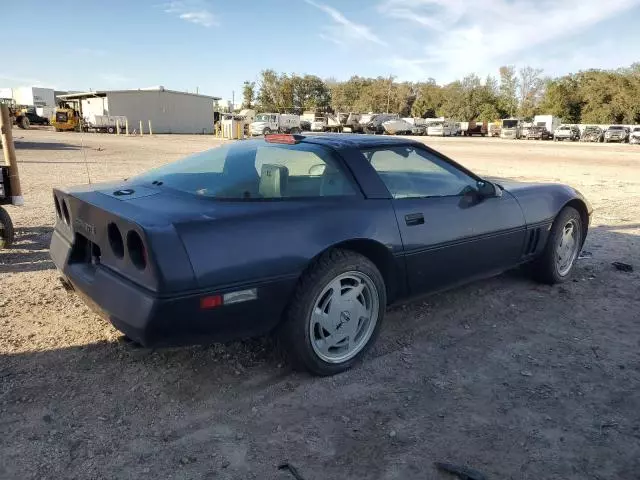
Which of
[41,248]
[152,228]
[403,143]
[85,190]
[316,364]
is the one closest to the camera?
[152,228]

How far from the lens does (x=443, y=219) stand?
325 centimetres

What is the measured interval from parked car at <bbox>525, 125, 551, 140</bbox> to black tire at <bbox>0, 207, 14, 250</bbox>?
50.2 metres

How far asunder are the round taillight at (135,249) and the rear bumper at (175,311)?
11 cm

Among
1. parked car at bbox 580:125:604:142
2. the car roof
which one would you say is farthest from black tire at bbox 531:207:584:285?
parked car at bbox 580:125:604:142

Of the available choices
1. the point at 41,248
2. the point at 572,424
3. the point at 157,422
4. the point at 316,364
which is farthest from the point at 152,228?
the point at 41,248

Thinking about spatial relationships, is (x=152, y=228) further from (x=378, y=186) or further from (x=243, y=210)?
(x=378, y=186)

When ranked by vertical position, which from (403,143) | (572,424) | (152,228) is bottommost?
(572,424)

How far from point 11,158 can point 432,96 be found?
8030 cm

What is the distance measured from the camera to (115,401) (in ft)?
8.20

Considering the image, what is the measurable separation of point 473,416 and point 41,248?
4439 mm

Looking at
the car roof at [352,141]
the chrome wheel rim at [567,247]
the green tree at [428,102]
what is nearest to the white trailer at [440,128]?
the green tree at [428,102]

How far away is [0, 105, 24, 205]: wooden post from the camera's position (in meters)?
4.93

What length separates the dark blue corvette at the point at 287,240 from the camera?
2.27 metres

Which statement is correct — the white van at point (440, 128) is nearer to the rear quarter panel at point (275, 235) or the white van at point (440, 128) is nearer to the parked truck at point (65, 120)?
the parked truck at point (65, 120)
